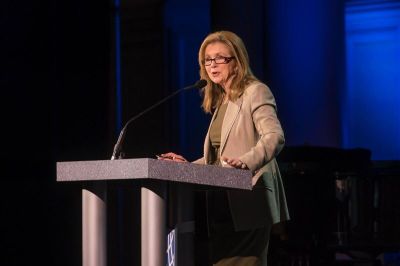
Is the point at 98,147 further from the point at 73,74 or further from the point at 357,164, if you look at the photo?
the point at 357,164

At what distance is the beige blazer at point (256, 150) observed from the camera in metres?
2.55

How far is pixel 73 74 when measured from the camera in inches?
187

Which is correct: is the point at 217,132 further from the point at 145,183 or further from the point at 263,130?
the point at 145,183

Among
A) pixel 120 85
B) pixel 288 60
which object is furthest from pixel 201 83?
pixel 288 60

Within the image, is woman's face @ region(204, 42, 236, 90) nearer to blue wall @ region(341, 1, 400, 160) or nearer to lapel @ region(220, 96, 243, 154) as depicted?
lapel @ region(220, 96, 243, 154)

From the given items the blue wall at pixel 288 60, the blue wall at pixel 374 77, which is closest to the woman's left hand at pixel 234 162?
the blue wall at pixel 288 60

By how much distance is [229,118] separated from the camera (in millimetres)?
2711

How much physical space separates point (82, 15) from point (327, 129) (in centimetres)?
239

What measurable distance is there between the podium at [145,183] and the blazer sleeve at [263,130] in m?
0.16

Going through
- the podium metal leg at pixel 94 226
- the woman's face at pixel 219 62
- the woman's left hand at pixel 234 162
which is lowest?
the podium metal leg at pixel 94 226

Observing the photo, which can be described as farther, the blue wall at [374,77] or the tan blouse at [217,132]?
the blue wall at [374,77]

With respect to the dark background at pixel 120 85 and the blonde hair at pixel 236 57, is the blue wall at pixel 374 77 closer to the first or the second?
the dark background at pixel 120 85

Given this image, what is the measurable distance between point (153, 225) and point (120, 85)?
11.3 feet

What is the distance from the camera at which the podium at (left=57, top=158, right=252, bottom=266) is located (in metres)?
2.10
